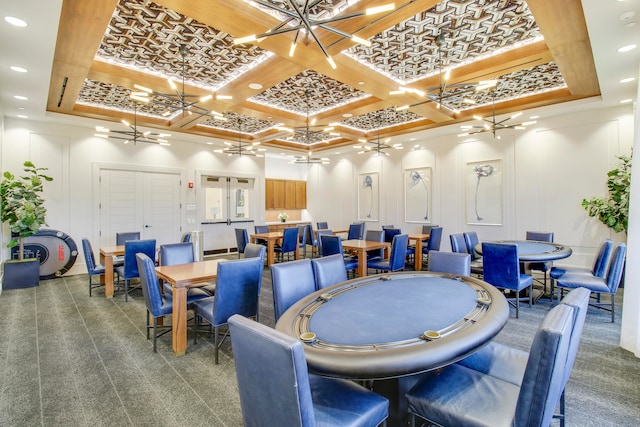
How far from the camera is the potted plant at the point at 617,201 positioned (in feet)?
17.2

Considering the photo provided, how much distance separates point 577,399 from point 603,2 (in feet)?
11.0

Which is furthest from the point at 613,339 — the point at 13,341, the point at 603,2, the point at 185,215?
the point at 185,215

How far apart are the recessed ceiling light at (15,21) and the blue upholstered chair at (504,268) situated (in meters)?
5.62

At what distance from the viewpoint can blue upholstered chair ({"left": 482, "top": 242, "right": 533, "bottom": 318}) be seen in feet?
12.7

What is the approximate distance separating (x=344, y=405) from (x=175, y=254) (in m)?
3.39

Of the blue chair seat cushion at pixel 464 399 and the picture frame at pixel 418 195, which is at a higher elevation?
the picture frame at pixel 418 195

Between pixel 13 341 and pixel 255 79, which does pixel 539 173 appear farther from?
pixel 13 341

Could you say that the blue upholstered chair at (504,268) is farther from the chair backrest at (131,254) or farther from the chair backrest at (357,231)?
the chair backrest at (131,254)

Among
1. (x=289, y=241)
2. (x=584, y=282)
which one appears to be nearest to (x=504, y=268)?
(x=584, y=282)

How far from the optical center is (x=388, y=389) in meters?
1.77

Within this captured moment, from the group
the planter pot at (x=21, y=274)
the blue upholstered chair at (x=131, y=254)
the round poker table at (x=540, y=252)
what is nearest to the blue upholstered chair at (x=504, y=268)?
the round poker table at (x=540, y=252)

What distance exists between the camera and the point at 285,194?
453 inches

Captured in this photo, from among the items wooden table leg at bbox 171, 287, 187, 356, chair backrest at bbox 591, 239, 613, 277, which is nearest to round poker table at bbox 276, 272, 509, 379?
wooden table leg at bbox 171, 287, 187, 356

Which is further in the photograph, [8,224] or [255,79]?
[8,224]
